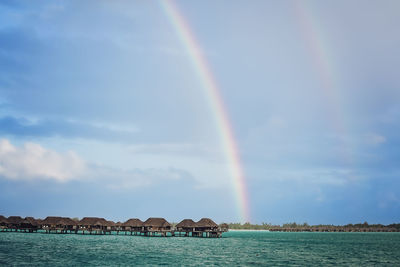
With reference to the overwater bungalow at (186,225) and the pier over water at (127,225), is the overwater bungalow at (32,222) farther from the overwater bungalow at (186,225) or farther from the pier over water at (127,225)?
the overwater bungalow at (186,225)

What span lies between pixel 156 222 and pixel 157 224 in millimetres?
866

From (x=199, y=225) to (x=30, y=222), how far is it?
170 feet

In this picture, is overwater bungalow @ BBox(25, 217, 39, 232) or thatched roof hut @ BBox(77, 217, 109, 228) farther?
overwater bungalow @ BBox(25, 217, 39, 232)

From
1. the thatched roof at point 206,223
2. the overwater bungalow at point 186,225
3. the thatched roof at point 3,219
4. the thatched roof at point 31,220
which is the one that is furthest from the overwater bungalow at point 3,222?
the thatched roof at point 206,223

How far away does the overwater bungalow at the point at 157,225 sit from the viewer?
108312mm

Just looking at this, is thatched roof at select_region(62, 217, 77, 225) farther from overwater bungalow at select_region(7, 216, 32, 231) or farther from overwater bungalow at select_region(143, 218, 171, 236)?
overwater bungalow at select_region(143, 218, 171, 236)

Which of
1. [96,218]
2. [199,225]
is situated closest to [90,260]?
[199,225]

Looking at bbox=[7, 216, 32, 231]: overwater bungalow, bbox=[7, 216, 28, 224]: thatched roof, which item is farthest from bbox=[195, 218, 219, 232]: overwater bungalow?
bbox=[7, 216, 28, 224]: thatched roof

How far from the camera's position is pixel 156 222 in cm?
10956

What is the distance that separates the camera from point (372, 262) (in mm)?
52031

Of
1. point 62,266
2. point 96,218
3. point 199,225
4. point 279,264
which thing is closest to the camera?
point 62,266

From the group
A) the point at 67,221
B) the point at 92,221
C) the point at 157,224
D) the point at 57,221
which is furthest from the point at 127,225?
the point at 57,221

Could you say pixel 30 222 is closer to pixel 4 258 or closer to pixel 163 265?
pixel 4 258

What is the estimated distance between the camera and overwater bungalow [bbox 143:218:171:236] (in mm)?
108312
